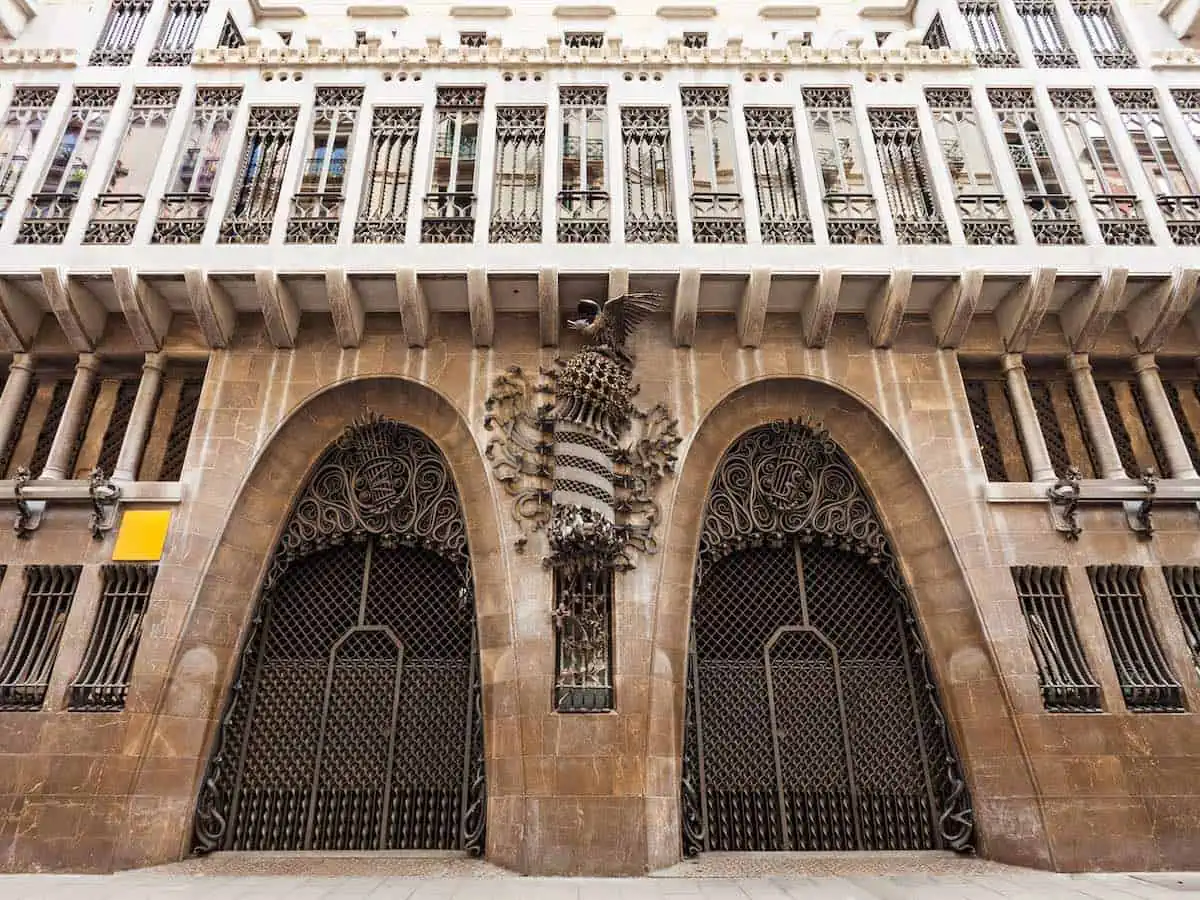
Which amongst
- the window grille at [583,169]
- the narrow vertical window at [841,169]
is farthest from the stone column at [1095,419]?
the window grille at [583,169]

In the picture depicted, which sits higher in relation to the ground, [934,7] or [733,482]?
[934,7]

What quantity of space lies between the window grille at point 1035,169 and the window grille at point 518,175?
311 inches

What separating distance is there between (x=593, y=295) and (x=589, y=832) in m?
7.46

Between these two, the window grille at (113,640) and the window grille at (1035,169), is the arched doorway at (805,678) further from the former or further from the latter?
the window grille at (113,640)

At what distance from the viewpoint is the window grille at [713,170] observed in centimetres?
1059

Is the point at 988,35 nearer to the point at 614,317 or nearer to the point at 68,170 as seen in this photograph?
the point at 614,317

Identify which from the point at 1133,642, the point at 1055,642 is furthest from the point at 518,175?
the point at 1133,642

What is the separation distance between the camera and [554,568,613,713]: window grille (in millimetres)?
8852

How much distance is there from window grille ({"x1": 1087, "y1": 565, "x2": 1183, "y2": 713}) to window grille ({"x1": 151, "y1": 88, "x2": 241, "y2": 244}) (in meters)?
14.4

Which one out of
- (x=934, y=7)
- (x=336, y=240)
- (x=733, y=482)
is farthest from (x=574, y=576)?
(x=934, y=7)

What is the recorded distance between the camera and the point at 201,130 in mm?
11438

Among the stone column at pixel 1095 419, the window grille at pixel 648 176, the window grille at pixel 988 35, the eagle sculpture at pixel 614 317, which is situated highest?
the window grille at pixel 988 35

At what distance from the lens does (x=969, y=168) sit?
11344 millimetres

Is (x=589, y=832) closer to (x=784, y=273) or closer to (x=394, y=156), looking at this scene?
(x=784, y=273)
